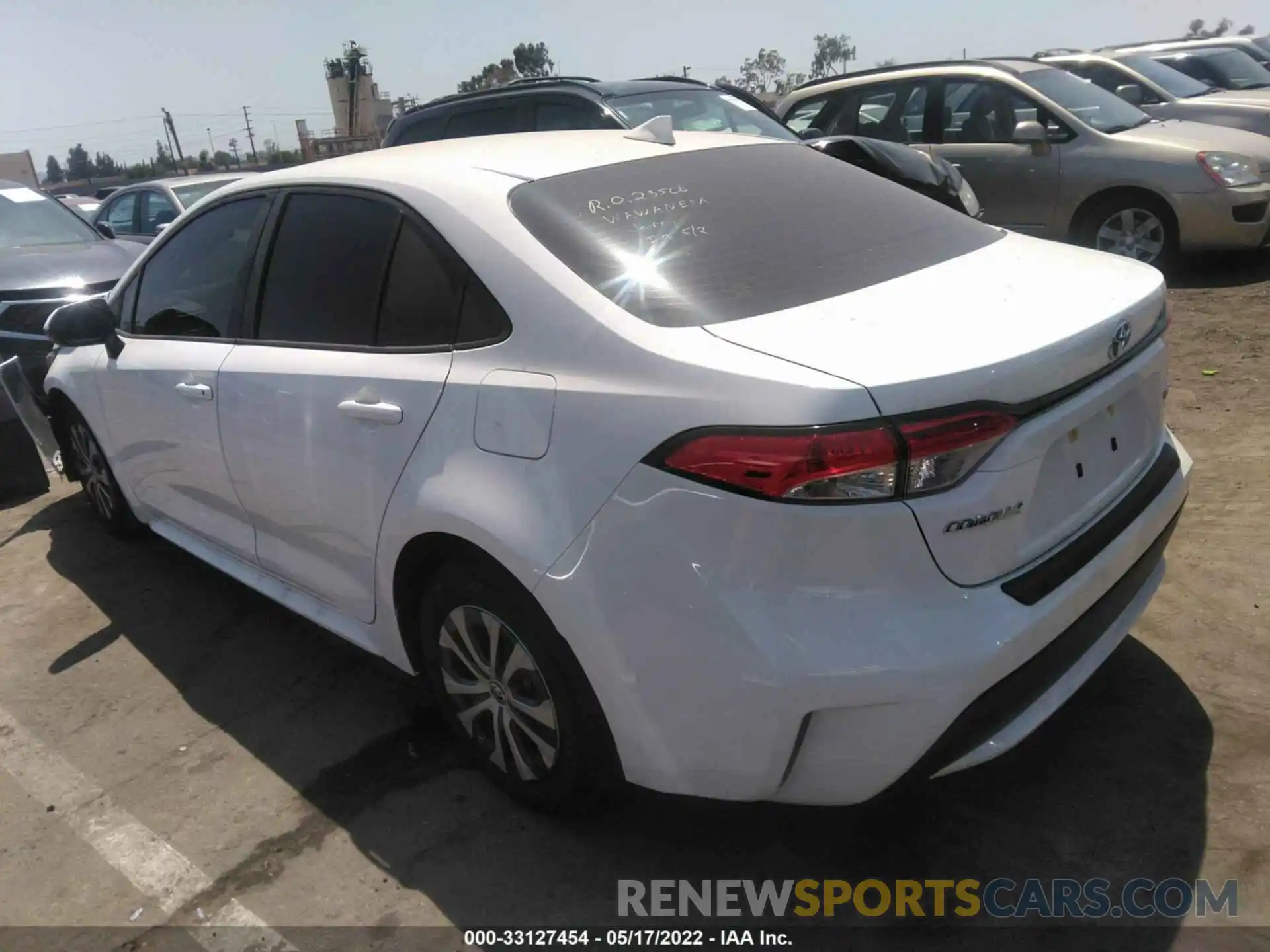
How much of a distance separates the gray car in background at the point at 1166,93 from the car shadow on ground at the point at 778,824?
27.1ft

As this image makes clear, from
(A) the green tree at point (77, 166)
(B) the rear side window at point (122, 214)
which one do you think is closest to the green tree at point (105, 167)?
(A) the green tree at point (77, 166)

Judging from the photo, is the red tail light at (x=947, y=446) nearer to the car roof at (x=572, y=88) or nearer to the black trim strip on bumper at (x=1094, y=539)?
the black trim strip on bumper at (x=1094, y=539)

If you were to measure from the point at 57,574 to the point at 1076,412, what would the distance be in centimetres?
437

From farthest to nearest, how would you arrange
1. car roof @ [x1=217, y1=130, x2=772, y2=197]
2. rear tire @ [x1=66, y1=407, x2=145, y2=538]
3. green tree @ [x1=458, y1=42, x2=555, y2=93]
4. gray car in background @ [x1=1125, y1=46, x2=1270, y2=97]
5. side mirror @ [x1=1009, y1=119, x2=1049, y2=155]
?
1. green tree @ [x1=458, y1=42, x2=555, y2=93]
2. gray car in background @ [x1=1125, y1=46, x2=1270, y2=97]
3. side mirror @ [x1=1009, y1=119, x2=1049, y2=155]
4. rear tire @ [x1=66, y1=407, x2=145, y2=538]
5. car roof @ [x1=217, y1=130, x2=772, y2=197]

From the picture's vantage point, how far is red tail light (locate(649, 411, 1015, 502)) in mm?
1857

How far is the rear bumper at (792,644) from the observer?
1895 millimetres

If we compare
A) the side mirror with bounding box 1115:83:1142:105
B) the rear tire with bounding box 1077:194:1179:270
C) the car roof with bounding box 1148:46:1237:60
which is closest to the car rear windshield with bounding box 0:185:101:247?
the rear tire with bounding box 1077:194:1179:270

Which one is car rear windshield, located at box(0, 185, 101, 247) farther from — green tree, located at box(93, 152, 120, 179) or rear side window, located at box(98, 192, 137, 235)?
green tree, located at box(93, 152, 120, 179)

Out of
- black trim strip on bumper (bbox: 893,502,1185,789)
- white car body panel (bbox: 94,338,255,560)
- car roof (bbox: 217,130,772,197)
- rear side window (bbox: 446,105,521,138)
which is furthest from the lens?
rear side window (bbox: 446,105,521,138)

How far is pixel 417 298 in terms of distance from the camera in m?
2.64

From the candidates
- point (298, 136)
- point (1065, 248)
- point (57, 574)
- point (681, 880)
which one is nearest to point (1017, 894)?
point (681, 880)

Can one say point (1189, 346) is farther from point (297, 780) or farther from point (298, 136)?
point (298, 136)

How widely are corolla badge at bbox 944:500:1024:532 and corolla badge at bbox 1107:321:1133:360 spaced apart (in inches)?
18.8

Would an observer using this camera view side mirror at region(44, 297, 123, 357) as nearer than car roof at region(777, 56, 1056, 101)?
Yes
